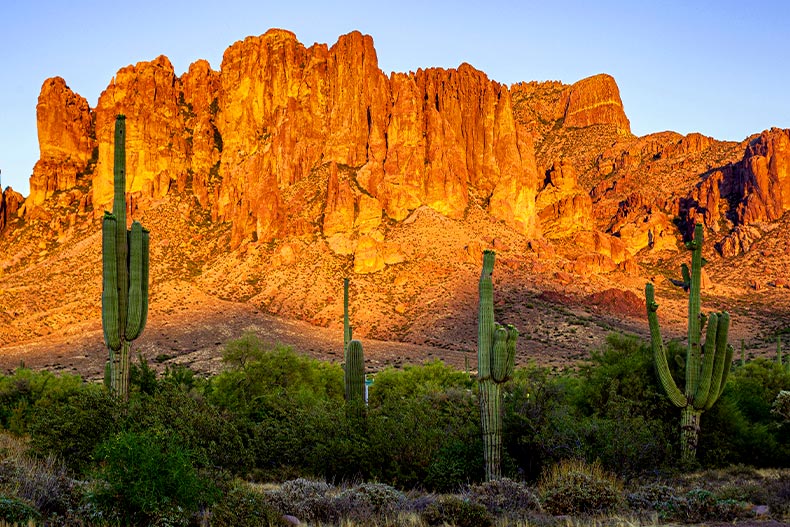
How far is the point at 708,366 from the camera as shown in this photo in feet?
57.8

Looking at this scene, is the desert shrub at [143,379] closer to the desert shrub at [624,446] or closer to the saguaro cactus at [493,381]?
the saguaro cactus at [493,381]

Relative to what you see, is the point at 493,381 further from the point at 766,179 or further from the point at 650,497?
the point at 766,179

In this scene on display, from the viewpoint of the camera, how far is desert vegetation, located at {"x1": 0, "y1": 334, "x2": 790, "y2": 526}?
9.52 m

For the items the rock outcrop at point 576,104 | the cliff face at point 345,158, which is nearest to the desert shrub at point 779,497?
the cliff face at point 345,158

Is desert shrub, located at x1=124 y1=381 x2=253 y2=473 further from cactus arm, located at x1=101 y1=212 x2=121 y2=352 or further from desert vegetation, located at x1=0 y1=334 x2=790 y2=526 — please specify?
cactus arm, located at x1=101 y1=212 x2=121 y2=352

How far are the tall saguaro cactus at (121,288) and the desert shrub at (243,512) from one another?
5970 millimetres

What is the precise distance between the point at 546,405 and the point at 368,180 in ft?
265

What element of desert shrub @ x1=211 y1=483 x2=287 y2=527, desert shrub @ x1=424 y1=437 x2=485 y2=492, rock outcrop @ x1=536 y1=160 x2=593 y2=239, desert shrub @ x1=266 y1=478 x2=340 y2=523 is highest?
rock outcrop @ x1=536 y1=160 x2=593 y2=239

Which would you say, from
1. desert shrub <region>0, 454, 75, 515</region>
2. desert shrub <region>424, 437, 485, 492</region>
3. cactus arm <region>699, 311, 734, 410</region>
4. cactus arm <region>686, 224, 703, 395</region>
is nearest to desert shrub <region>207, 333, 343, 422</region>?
desert shrub <region>424, 437, 485, 492</region>

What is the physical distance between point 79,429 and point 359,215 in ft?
250

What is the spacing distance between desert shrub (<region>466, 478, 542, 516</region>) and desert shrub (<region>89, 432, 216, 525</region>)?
172 inches

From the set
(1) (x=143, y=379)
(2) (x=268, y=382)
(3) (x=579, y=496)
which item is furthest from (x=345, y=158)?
(3) (x=579, y=496)

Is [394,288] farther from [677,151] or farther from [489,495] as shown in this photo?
[677,151]

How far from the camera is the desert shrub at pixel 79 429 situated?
13219mm
